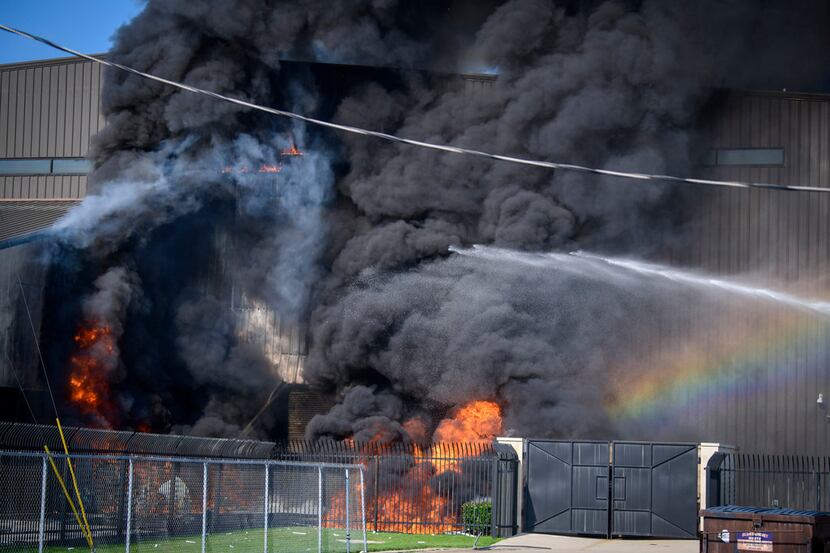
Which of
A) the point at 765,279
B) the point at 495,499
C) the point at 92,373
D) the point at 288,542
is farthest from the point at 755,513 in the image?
the point at 92,373

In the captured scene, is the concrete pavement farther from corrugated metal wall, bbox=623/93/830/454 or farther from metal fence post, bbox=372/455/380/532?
corrugated metal wall, bbox=623/93/830/454

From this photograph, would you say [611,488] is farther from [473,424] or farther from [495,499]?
[473,424]

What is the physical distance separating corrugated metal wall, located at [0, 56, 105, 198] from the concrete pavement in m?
22.1

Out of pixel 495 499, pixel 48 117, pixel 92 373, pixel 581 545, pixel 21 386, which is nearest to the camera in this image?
pixel 581 545

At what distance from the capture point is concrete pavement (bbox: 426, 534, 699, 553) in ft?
66.8

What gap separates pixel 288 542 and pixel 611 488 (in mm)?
7606

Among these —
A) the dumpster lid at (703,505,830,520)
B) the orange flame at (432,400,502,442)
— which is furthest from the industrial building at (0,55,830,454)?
the dumpster lid at (703,505,830,520)

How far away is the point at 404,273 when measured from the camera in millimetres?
35031

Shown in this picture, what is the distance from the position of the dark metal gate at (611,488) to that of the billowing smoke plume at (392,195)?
24.8ft

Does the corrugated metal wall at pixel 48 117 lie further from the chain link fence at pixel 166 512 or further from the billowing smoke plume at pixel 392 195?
the chain link fence at pixel 166 512

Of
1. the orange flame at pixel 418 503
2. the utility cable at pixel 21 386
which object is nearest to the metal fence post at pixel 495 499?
the orange flame at pixel 418 503

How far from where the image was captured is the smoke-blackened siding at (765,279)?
31.6m

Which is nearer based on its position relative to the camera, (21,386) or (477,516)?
(477,516)

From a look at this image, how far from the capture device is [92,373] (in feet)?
103
